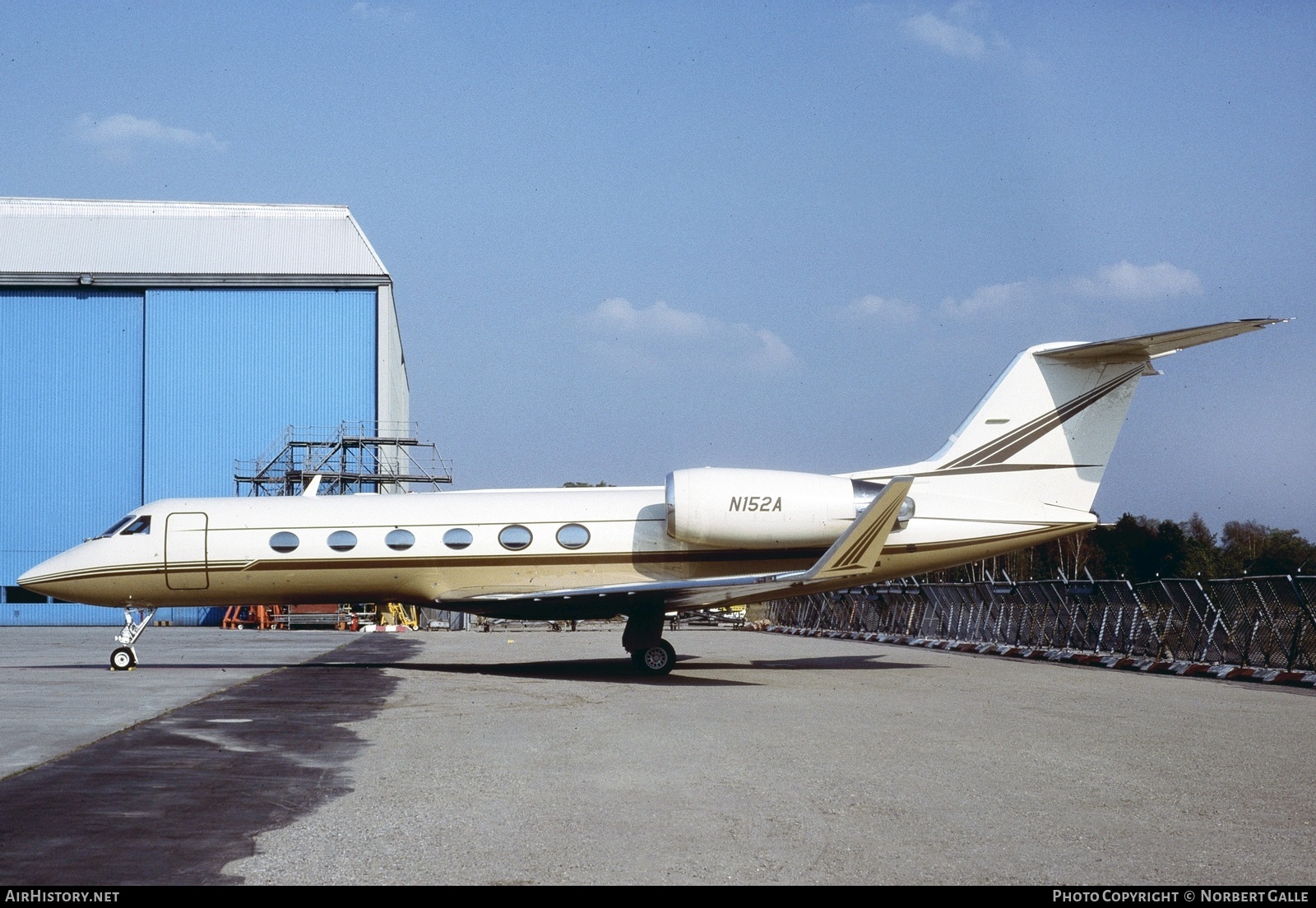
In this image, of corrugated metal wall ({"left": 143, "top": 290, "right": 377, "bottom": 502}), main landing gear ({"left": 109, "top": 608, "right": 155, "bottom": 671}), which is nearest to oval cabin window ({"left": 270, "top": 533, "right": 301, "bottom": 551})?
main landing gear ({"left": 109, "top": 608, "right": 155, "bottom": 671})

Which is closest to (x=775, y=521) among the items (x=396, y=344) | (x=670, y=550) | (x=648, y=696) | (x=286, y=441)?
(x=670, y=550)

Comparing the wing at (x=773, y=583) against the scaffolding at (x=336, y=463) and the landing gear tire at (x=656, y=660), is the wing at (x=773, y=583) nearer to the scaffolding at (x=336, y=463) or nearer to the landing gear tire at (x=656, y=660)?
the landing gear tire at (x=656, y=660)

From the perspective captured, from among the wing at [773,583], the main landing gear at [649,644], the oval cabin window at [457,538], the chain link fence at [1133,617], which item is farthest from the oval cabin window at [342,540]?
the chain link fence at [1133,617]

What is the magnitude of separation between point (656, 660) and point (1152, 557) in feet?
181

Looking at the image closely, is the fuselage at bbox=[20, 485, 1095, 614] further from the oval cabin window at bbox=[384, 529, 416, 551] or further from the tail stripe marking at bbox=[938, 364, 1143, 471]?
the tail stripe marking at bbox=[938, 364, 1143, 471]

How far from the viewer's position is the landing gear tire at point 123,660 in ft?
65.0

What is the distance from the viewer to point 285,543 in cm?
1992

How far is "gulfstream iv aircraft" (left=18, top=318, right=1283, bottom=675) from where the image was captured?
19.1 meters

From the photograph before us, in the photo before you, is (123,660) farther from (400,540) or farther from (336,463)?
(336,463)

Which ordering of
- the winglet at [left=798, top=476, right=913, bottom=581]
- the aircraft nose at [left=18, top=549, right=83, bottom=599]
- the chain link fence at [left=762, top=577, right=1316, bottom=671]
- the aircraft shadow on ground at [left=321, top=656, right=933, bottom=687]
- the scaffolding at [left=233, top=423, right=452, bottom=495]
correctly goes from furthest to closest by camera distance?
the scaffolding at [left=233, top=423, right=452, bottom=495], the aircraft nose at [left=18, top=549, right=83, bottom=599], the chain link fence at [left=762, top=577, right=1316, bottom=671], the aircraft shadow on ground at [left=321, top=656, right=933, bottom=687], the winglet at [left=798, top=476, right=913, bottom=581]

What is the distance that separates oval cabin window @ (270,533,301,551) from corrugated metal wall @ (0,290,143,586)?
27.4 m

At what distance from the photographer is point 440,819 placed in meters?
7.22

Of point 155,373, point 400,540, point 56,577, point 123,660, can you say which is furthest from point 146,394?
point 400,540

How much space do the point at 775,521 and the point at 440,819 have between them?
1230 cm
